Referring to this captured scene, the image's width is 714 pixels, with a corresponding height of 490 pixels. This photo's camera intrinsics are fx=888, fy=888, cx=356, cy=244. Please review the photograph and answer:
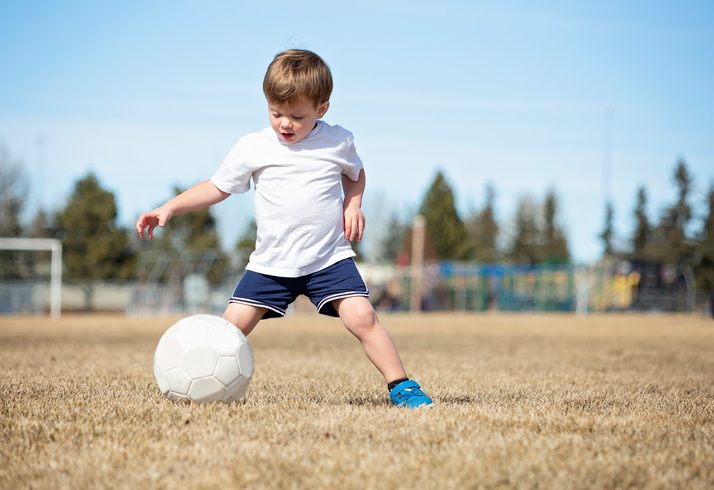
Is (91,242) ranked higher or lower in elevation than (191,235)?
lower

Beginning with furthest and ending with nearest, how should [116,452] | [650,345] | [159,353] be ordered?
[650,345] → [159,353] → [116,452]

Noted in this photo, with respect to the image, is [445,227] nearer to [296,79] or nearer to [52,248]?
[52,248]

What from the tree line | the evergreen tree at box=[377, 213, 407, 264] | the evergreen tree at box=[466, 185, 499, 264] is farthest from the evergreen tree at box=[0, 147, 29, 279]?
the evergreen tree at box=[466, 185, 499, 264]

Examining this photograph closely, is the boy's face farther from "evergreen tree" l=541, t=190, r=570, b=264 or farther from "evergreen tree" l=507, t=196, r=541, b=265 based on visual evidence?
"evergreen tree" l=541, t=190, r=570, b=264

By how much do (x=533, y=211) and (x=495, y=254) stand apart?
4649 millimetres

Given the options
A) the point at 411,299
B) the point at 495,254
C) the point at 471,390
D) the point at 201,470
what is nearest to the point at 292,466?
the point at 201,470

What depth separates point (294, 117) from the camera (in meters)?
4.61

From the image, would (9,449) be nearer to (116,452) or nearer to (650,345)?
(116,452)

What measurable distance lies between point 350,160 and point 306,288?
29.4 inches

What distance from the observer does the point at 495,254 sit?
71.8m

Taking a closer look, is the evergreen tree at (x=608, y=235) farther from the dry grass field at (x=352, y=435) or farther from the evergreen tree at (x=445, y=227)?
the dry grass field at (x=352, y=435)

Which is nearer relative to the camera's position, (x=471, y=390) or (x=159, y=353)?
(x=159, y=353)

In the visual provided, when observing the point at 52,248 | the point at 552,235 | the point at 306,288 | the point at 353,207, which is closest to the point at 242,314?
the point at 306,288

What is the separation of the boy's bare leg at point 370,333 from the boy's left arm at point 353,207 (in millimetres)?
357
